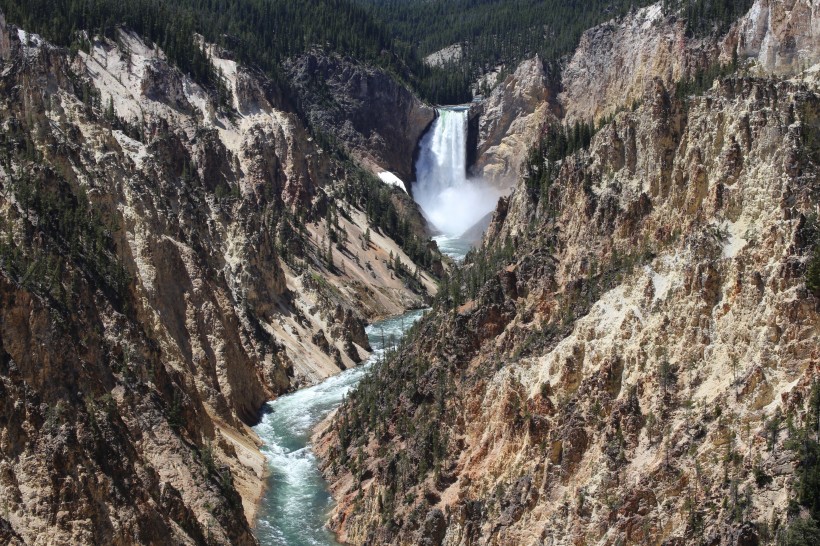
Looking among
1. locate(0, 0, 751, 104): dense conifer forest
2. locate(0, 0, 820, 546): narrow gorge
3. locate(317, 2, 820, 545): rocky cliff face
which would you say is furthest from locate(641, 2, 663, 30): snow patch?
locate(317, 2, 820, 545): rocky cliff face

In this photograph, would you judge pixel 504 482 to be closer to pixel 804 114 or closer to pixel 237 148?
pixel 804 114

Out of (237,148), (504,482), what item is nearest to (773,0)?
(504,482)

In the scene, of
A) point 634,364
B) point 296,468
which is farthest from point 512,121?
point 634,364

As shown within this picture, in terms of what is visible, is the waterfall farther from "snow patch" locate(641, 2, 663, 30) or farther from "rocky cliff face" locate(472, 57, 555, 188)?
"snow patch" locate(641, 2, 663, 30)

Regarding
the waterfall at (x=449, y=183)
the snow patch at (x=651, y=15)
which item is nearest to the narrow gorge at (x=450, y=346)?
the snow patch at (x=651, y=15)

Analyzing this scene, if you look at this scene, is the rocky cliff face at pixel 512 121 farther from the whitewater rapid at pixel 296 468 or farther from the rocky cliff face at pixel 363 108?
the whitewater rapid at pixel 296 468

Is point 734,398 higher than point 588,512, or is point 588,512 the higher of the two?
point 734,398
